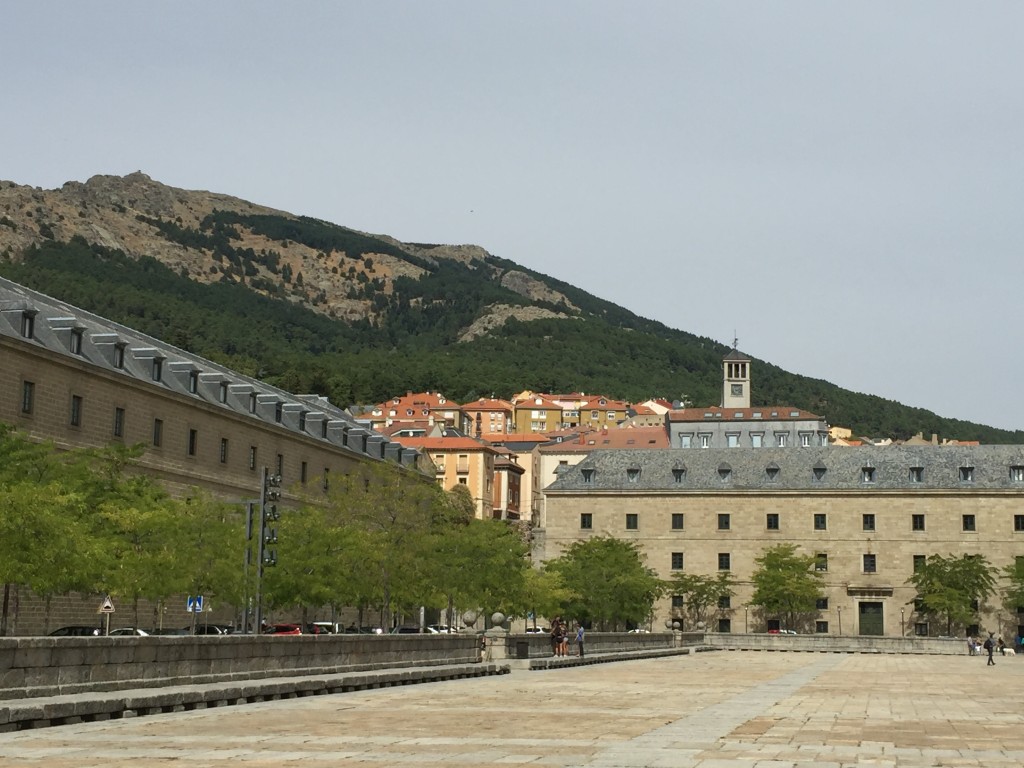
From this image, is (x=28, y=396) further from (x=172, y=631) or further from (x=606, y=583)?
(x=606, y=583)

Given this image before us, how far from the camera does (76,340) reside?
57.2 metres

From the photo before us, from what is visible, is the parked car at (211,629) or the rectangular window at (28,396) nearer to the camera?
the rectangular window at (28,396)

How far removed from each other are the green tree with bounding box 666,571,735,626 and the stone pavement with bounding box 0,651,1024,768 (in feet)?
218

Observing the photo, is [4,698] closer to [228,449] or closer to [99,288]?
[228,449]

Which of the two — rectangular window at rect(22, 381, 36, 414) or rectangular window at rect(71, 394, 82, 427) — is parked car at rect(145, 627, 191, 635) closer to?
rectangular window at rect(71, 394, 82, 427)

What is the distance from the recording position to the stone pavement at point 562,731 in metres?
14.9

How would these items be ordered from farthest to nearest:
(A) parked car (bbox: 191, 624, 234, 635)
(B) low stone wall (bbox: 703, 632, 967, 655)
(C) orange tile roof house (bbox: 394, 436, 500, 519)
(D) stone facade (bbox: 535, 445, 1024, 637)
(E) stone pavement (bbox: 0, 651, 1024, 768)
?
(C) orange tile roof house (bbox: 394, 436, 500, 519) < (D) stone facade (bbox: 535, 445, 1024, 637) < (B) low stone wall (bbox: 703, 632, 967, 655) < (A) parked car (bbox: 191, 624, 234, 635) < (E) stone pavement (bbox: 0, 651, 1024, 768)

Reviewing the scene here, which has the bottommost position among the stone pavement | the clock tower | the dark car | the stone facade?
the stone pavement

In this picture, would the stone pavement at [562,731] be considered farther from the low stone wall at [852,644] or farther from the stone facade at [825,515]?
the stone facade at [825,515]

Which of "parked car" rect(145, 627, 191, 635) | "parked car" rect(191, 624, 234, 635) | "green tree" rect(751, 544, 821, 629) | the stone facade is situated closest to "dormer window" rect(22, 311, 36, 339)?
"parked car" rect(145, 627, 191, 635)

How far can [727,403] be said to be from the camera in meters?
160

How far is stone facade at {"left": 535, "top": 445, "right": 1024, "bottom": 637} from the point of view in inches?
3826

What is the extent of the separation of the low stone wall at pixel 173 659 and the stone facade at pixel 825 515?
219 ft

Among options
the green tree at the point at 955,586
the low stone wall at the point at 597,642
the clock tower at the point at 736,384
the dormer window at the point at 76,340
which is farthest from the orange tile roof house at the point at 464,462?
the dormer window at the point at 76,340
